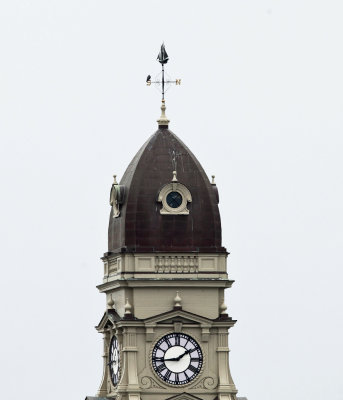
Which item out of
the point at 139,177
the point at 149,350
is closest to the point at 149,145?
the point at 139,177

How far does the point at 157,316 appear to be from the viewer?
10619 cm

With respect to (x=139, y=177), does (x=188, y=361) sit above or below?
below

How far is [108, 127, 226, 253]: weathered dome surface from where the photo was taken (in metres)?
107

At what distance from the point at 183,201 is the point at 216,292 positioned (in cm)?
410

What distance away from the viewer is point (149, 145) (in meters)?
108

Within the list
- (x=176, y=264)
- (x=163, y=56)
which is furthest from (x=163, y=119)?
(x=176, y=264)

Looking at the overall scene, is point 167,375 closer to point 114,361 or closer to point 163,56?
point 114,361

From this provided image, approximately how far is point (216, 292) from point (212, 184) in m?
4.74

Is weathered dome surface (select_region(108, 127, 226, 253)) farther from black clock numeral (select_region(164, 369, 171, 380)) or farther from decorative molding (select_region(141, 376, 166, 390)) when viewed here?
decorative molding (select_region(141, 376, 166, 390))

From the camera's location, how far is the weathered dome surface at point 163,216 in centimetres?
10688

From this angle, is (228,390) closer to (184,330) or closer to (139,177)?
(184,330)

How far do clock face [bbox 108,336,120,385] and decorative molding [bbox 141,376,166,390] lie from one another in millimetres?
1457

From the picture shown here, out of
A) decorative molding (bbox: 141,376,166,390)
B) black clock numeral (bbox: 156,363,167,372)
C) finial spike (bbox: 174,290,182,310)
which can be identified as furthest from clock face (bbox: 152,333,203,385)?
finial spike (bbox: 174,290,182,310)

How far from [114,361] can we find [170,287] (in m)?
4.34
